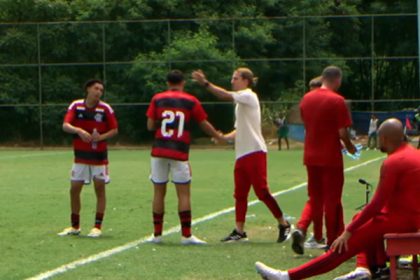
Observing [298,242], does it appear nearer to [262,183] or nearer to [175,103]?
[262,183]

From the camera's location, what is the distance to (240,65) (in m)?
44.6

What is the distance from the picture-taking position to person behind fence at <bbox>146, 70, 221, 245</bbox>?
1175 cm

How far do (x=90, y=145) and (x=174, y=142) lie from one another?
4.50 ft

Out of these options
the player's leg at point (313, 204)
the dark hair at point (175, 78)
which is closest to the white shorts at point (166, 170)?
the dark hair at point (175, 78)

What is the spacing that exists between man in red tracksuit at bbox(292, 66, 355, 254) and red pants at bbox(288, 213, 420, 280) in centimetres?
215

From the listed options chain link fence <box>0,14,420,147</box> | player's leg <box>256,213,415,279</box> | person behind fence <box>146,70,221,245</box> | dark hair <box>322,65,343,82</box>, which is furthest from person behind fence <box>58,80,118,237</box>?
chain link fence <box>0,14,420,147</box>

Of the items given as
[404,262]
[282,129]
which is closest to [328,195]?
[404,262]

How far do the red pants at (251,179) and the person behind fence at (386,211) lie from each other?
346cm

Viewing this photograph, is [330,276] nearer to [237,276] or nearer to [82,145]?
[237,276]

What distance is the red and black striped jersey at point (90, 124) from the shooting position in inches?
498

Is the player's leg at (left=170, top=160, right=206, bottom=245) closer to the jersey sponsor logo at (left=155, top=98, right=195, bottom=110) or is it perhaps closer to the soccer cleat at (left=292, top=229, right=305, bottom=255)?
the jersey sponsor logo at (left=155, top=98, right=195, bottom=110)

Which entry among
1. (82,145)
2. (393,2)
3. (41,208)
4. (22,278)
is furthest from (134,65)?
(22,278)

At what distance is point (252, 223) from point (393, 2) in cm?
4142

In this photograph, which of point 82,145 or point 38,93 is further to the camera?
point 38,93
